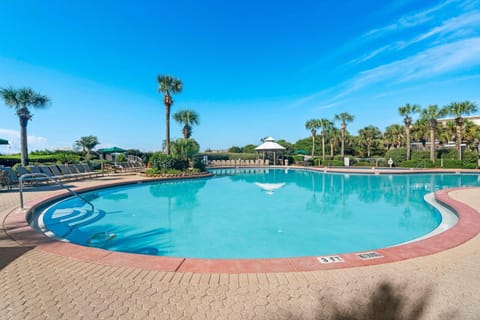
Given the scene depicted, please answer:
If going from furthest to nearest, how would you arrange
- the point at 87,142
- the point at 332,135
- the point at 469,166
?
1. the point at 332,135
2. the point at 87,142
3. the point at 469,166

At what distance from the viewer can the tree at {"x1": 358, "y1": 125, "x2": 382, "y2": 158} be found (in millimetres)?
37156

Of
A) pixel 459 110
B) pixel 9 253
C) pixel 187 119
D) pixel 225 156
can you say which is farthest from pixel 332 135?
pixel 9 253

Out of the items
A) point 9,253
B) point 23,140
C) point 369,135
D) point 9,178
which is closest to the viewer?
point 9,253

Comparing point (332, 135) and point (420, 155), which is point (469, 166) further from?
point (332, 135)

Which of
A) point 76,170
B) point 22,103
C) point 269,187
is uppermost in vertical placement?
point 22,103

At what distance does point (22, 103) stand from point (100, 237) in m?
16.4

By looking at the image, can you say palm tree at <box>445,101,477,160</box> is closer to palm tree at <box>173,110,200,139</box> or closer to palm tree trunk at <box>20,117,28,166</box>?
palm tree at <box>173,110,200,139</box>

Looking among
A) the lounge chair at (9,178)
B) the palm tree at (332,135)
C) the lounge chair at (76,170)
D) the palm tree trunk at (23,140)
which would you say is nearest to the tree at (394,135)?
the palm tree at (332,135)

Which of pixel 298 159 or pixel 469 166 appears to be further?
pixel 298 159

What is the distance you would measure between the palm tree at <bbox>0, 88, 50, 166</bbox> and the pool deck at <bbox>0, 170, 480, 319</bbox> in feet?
54.6

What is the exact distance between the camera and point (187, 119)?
2606 cm

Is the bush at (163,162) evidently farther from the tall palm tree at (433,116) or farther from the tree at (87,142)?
the tall palm tree at (433,116)

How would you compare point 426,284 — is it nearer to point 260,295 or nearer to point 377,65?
point 260,295

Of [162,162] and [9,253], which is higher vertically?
[162,162]
